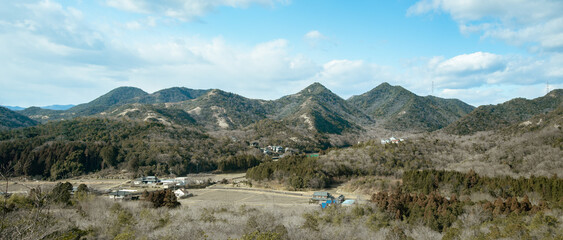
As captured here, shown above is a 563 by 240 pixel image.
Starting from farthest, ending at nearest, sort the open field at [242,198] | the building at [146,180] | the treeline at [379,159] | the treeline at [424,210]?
the building at [146,180], the treeline at [379,159], the open field at [242,198], the treeline at [424,210]

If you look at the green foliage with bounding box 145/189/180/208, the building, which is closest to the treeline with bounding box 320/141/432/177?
the green foliage with bounding box 145/189/180/208

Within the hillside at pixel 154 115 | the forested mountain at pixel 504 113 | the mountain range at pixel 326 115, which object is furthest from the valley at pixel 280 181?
the mountain range at pixel 326 115

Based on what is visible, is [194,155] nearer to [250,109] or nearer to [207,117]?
[207,117]

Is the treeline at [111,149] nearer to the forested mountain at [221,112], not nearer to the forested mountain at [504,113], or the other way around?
the forested mountain at [221,112]

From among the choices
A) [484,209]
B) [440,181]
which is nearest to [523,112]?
[440,181]

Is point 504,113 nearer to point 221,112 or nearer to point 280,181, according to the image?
point 280,181

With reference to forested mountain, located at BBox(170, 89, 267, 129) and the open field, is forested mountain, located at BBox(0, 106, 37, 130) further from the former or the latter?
the open field

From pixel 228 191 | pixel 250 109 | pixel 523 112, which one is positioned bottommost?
pixel 228 191
